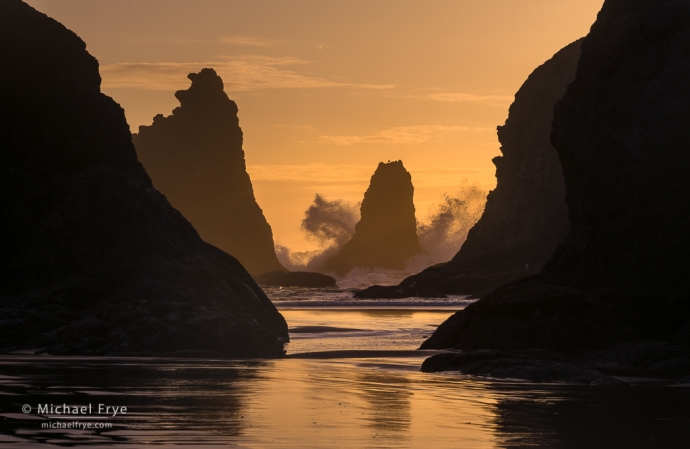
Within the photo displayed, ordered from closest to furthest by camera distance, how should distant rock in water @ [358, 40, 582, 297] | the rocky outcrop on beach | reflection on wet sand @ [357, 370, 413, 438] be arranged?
1. reflection on wet sand @ [357, 370, 413, 438]
2. the rocky outcrop on beach
3. distant rock in water @ [358, 40, 582, 297]

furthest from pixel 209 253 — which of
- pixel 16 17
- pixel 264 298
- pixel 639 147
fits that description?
Result: pixel 639 147

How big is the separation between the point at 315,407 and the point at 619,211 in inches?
889

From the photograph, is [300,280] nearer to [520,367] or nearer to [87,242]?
→ [87,242]

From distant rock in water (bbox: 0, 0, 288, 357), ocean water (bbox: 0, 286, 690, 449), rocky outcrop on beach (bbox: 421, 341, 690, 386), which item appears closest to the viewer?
ocean water (bbox: 0, 286, 690, 449)

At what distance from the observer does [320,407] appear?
17.1m

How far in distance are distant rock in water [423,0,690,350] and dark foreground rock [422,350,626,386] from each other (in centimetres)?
515

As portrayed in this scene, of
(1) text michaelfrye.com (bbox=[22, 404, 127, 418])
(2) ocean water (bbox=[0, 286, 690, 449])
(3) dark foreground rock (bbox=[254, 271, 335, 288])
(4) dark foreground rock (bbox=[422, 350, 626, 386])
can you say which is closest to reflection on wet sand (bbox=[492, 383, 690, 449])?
(2) ocean water (bbox=[0, 286, 690, 449])

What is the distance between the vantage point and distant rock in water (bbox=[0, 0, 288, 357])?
31.9m

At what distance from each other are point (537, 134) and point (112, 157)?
86.6 meters

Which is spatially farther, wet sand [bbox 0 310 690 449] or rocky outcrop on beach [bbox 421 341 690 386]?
rocky outcrop on beach [bbox 421 341 690 386]

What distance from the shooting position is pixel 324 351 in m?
34.4

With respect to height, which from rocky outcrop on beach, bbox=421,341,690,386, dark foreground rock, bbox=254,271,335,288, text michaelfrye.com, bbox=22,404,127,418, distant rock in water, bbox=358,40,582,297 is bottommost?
rocky outcrop on beach, bbox=421,341,690,386

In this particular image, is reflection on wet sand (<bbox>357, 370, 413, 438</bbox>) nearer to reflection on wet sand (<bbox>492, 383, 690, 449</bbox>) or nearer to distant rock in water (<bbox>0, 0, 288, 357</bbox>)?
reflection on wet sand (<bbox>492, 383, 690, 449</bbox>)

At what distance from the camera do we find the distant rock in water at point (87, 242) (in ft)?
105
